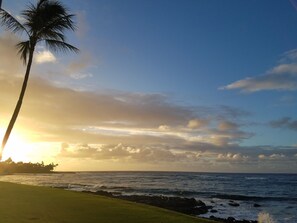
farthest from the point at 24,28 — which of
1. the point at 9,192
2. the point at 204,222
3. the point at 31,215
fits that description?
the point at 204,222

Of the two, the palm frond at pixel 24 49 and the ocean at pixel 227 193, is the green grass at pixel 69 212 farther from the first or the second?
the ocean at pixel 227 193

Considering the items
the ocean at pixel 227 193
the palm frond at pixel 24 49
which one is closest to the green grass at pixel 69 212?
the palm frond at pixel 24 49

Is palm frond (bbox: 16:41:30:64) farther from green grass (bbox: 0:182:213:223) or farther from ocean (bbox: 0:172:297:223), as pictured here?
ocean (bbox: 0:172:297:223)

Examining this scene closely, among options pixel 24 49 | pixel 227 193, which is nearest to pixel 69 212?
pixel 24 49

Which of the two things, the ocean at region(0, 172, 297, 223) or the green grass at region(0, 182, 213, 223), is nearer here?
the green grass at region(0, 182, 213, 223)

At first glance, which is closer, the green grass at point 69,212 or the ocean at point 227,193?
the green grass at point 69,212

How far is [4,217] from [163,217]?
631 cm

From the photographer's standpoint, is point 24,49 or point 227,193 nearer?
point 24,49

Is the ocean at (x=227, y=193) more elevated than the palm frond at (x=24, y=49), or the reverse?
the palm frond at (x=24, y=49)

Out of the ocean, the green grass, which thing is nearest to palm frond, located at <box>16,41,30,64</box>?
the green grass

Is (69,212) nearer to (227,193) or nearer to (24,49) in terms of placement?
(24,49)

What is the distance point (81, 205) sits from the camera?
17.9 m

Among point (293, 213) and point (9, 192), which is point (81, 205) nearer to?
point (9, 192)

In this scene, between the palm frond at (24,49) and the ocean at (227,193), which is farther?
the ocean at (227,193)
